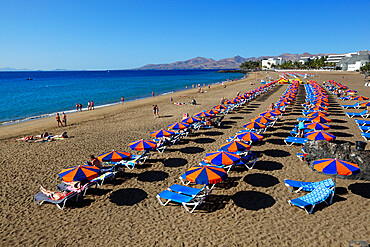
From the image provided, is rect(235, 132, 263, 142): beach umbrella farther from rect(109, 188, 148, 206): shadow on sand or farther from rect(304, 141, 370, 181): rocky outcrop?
rect(109, 188, 148, 206): shadow on sand

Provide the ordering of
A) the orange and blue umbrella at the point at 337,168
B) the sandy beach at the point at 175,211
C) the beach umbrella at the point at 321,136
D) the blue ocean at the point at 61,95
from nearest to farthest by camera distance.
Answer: the sandy beach at the point at 175,211 < the orange and blue umbrella at the point at 337,168 < the beach umbrella at the point at 321,136 < the blue ocean at the point at 61,95

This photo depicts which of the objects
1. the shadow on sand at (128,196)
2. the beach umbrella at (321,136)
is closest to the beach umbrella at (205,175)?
the shadow on sand at (128,196)

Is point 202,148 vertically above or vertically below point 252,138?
below

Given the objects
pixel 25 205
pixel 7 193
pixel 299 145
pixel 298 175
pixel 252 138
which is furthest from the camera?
pixel 299 145

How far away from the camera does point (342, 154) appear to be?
29.5 ft

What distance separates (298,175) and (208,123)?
8.75 meters

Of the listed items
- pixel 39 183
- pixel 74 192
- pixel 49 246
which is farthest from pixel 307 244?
pixel 39 183

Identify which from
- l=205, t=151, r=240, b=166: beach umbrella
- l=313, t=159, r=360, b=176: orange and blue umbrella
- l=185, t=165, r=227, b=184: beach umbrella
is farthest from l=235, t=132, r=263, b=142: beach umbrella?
l=185, t=165, r=227, b=184: beach umbrella

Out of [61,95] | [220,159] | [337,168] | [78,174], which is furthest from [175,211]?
[61,95]

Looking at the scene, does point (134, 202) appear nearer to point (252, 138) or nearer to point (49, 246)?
point (49, 246)

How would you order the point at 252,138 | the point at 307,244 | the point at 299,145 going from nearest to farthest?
the point at 307,244 → the point at 252,138 → the point at 299,145

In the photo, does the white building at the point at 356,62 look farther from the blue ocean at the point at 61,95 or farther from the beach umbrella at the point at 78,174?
the beach umbrella at the point at 78,174

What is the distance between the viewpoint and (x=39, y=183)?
923cm

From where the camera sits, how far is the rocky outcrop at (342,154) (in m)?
8.42
